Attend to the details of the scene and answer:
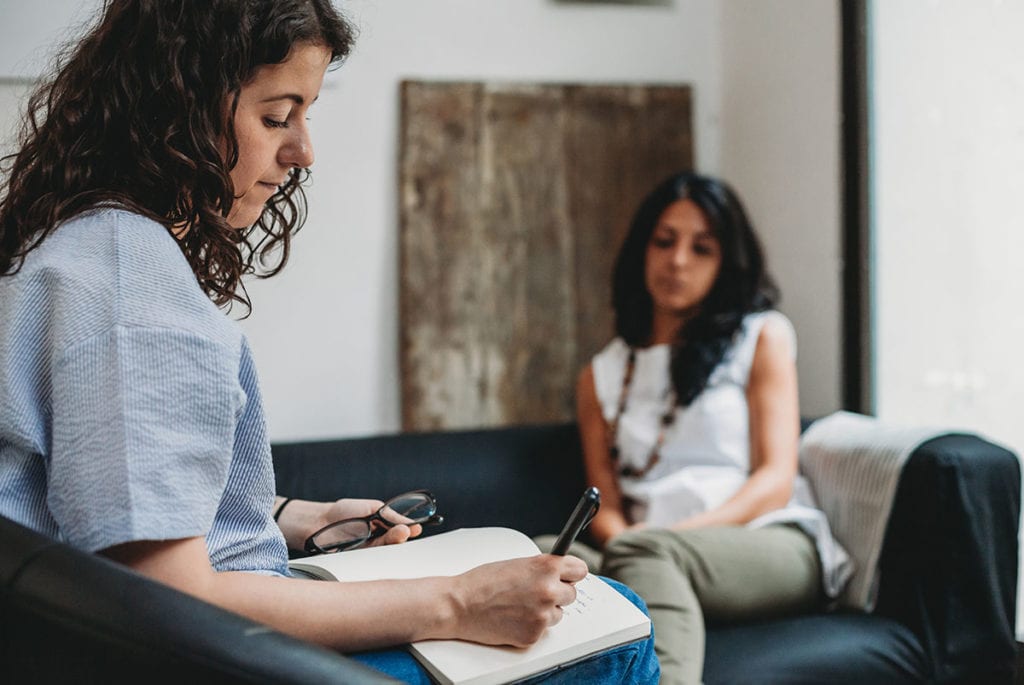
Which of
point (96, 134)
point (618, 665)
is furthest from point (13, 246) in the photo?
point (618, 665)

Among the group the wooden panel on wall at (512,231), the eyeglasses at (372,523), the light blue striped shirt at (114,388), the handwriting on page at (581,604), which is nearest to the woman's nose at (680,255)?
the wooden panel on wall at (512,231)

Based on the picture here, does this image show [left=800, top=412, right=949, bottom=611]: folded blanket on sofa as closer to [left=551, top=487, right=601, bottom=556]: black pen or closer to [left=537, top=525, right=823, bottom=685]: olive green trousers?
[left=537, top=525, right=823, bottom=685]: olive green trousers

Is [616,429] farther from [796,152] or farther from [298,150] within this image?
[298,150]

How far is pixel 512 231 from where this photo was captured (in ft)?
9.96

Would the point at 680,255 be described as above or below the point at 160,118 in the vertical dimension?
Result: below

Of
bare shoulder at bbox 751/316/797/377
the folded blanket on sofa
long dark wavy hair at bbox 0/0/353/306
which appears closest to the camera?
long dark wavy hair at bbox 0/0/353/306

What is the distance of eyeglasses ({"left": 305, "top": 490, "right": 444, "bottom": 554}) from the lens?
4.46ft

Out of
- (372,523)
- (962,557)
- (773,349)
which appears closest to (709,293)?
(773,349)

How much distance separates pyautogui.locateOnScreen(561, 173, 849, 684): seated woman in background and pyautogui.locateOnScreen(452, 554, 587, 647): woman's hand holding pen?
977 mm

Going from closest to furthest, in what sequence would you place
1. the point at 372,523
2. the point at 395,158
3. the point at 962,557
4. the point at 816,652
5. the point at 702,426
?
the point at 372,523
the point at 816,652
the point at 962,557
the point at 702,426
the point at 395,158

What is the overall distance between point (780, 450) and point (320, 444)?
1096 millimetres

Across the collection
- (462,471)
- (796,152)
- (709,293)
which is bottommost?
(462,471)

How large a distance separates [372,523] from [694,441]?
1.29 metres

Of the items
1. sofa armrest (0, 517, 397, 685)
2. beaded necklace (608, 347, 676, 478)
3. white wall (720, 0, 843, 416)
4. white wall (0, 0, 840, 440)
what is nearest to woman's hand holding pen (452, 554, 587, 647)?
sofa armrest (0, 517, 397, 685)
